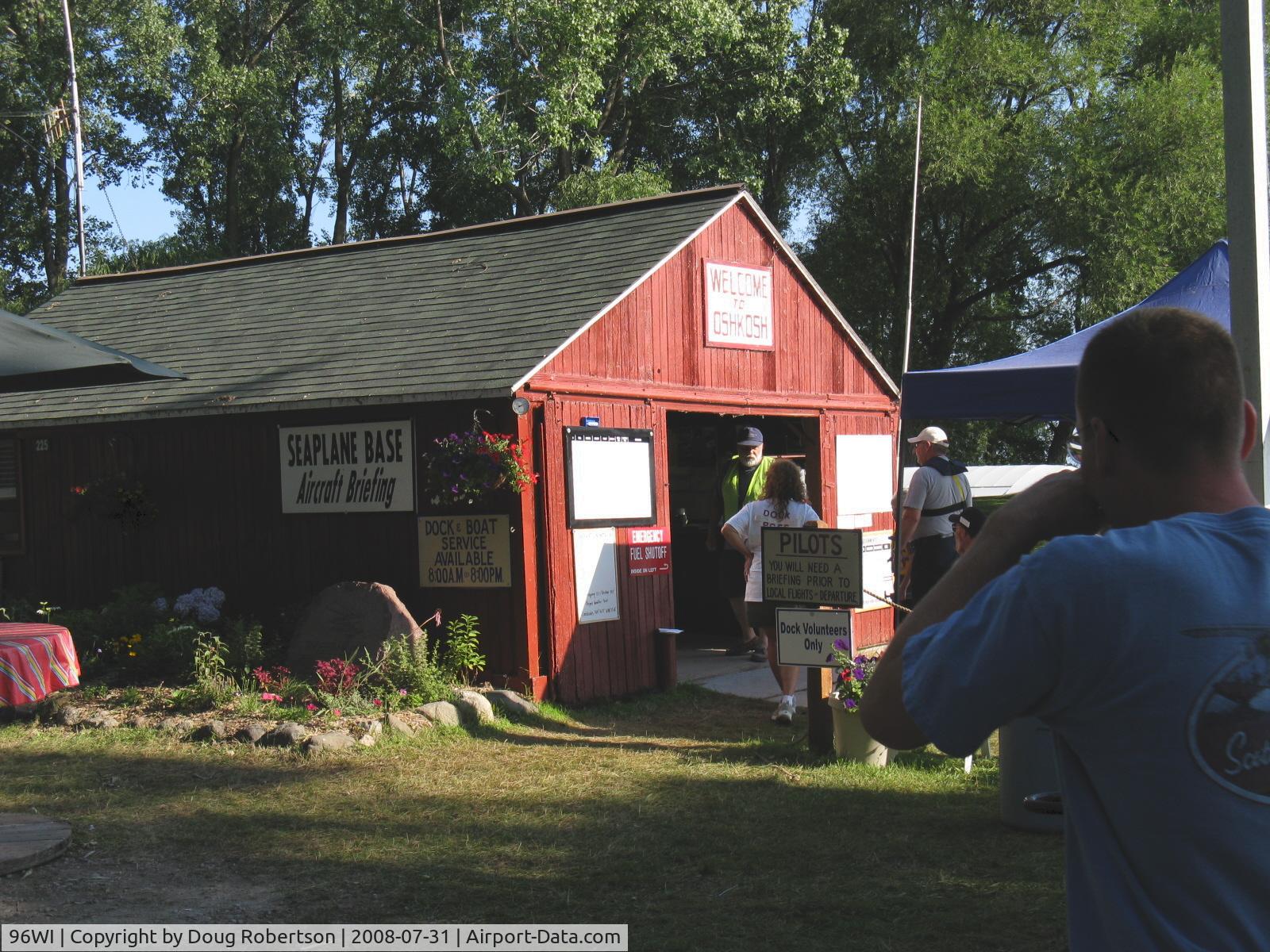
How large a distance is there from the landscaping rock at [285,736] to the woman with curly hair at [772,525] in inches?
129

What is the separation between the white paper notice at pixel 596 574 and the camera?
10.3 metres

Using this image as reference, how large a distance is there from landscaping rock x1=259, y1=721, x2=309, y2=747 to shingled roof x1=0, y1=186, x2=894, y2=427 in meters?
2.77

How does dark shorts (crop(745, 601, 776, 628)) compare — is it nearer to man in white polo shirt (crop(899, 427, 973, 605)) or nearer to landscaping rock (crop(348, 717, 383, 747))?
man in white polo shirt (crop(899, 427, 973, 605))

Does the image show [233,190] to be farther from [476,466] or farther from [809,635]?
[809,635]

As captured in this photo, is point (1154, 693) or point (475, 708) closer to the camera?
point (1154, 693)

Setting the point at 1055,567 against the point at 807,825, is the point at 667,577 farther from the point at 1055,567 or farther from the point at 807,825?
the point at 1055,567

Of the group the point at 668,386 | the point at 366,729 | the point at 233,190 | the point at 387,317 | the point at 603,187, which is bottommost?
the point at 366,729

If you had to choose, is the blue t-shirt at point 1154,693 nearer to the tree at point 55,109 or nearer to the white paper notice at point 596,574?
the white paper notice at point 596,574

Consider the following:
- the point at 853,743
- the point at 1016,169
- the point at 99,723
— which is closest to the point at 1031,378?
the point at 853,743

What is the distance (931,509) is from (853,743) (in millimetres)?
2137

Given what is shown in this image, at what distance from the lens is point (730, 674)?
11875 millimetres

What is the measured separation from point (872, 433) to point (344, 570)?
6413mm

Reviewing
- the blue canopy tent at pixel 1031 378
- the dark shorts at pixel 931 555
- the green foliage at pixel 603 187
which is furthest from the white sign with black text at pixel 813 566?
the green foliage at pixel 603 187

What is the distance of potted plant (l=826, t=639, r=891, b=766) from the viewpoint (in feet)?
25.6
